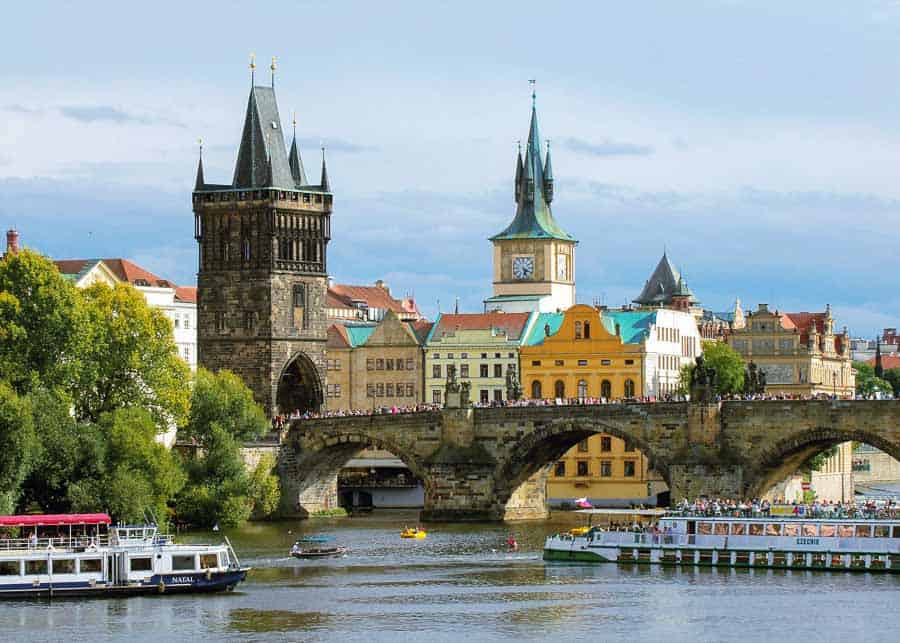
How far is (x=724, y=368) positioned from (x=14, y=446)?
70462 millimetres

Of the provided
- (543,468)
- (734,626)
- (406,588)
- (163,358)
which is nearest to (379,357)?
(543,468)

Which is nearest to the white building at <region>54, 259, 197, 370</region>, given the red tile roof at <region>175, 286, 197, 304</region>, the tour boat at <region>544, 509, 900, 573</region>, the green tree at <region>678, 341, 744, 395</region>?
the red tile roof at <region>175, 286, 197, 304</region>

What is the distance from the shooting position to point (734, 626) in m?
93.4

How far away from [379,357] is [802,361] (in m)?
34.7

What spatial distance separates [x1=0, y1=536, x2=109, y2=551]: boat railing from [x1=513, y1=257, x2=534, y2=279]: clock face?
85817 mm

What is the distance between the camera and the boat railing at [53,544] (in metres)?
102

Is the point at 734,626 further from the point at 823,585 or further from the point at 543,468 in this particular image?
the point at 543,468

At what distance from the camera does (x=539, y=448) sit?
14200 centimetres

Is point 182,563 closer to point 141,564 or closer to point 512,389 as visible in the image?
point 141,564

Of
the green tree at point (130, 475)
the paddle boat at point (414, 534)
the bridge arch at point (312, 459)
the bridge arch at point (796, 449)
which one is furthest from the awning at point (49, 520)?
the bridge arch at point (312, 459)

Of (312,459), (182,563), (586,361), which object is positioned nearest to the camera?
(182,563)

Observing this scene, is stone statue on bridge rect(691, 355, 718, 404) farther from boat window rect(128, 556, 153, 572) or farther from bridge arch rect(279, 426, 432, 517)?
boat window rect(128, 556, 153, 572)

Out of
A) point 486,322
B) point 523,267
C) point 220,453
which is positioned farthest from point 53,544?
point 523,267

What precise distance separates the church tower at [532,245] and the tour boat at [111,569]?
85308mm
